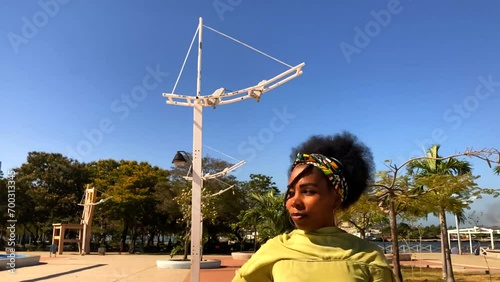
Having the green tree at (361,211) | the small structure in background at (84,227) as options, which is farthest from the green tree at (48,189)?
the green tree at (361,211)

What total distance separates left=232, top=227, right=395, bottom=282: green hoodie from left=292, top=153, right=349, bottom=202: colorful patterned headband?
0.44 ft

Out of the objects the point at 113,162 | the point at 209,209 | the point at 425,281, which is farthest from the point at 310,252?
the point at 113,162

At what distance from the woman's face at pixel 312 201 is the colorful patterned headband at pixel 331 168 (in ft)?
0.05

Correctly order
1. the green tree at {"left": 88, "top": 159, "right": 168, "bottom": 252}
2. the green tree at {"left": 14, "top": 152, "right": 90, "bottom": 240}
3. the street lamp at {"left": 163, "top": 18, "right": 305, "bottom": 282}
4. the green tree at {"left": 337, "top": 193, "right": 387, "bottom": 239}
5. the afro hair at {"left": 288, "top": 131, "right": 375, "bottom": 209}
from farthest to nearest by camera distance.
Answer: the green tree at {"left": 14, "top": 152, "right": 90, "bottom": 240}, the green tree at {"left": 88, "top": 159, "right": 168, "bottom": 252}, the street lamp at {"left": 163, "top": 18, "right": 305, "bottom": 282}, the green tree at {"left": 337, "top": 193, "right": 387, "bottom": 239}, the afro hair at {"left": 288, "top": 131, "right": 375, "bottom": 209}

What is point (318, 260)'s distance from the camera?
1.06m

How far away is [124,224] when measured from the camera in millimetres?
32438

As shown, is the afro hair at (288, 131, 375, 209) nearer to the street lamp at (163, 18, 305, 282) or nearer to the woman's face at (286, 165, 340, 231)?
the woman's face at (286, 165, 340, 231)

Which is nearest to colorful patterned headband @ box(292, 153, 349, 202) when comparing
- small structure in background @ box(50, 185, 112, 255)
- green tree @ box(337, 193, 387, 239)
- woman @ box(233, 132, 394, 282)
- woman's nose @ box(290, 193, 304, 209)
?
woman @ box(233, 132, 394, 282)

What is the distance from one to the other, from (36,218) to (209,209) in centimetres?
2034

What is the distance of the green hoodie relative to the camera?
103 centimetres

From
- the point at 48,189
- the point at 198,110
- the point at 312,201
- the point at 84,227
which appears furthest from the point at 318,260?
the point at 48,189

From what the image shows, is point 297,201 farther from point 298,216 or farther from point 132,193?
point 132,193

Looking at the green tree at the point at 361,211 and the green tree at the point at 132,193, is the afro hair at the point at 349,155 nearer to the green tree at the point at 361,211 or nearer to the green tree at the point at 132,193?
the green tree at the point at 361,211

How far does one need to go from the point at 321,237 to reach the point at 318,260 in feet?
0.30
